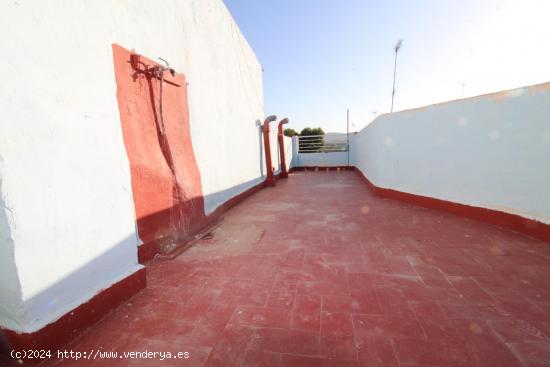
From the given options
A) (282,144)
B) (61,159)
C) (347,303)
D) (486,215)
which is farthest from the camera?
(282,144)

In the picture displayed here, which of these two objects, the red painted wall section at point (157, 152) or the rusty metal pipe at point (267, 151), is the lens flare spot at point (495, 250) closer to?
the red painted wall section at point (157, 152)

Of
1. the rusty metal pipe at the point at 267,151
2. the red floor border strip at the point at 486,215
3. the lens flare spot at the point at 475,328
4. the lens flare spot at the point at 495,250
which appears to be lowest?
the lens flare spot at the point at 495,250

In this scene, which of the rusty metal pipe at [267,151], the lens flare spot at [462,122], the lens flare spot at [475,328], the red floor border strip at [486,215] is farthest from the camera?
the rusty metal pipe at [267,151]

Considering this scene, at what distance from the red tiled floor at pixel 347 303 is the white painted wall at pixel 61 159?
17.0 inches

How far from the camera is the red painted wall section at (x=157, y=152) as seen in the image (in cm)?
267

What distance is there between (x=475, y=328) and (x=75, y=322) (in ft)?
9.25

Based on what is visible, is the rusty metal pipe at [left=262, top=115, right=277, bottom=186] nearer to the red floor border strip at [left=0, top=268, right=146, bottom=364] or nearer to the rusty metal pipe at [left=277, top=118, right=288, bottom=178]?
the rusty metal pipe at [left=277, top=118, right=288, bottom=178]

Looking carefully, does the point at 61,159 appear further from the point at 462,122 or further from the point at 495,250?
the point at 462,122

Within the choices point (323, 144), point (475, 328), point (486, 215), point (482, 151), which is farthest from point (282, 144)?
point (475, 328)

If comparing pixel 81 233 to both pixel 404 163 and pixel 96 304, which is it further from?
pixel 404 163

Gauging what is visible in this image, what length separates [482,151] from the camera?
13.1 ft

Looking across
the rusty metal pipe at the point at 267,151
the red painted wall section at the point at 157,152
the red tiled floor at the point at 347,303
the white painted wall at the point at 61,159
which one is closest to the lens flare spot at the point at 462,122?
the red tiled floor at the point at 347,303

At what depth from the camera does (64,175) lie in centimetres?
175

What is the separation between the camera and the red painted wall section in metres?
2.67
